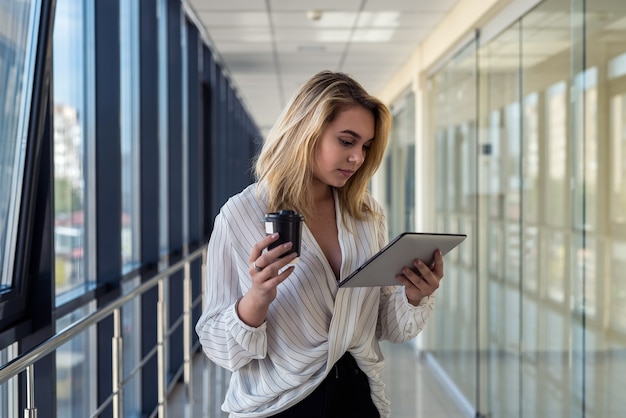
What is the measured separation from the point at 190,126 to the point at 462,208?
2.34 meters

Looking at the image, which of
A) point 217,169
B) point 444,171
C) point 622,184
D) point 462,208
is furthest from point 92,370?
point 217,169

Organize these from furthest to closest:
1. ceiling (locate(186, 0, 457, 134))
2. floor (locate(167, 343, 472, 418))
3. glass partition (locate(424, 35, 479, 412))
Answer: ceiling (locate(186, 0, 457, 134)) → glass partition (locate(424, 35, 479, 412)) → floor (locate(167, 343, 472, 418))

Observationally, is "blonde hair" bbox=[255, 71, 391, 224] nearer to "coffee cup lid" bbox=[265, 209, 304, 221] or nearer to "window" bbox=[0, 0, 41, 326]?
"coffee cup lid" bbox=[265, 209, 304, 221]

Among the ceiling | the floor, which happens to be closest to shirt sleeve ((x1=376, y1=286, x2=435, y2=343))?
the floor

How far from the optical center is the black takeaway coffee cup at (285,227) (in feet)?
3.73

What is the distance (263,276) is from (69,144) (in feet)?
5.76

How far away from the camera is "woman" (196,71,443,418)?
127 cm

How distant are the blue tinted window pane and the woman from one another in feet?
2.92

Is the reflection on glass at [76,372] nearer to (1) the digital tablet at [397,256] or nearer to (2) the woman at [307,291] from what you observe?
(2) the woman at [307,291]

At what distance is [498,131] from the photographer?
366cm

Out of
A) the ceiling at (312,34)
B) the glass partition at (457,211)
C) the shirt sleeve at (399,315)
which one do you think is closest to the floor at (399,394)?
the glass partition at (457,211)

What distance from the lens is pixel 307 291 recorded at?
129 centimetres

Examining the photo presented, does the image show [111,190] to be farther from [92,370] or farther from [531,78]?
[531,78]

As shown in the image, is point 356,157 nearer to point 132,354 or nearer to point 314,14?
point 132,354
